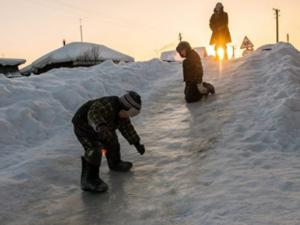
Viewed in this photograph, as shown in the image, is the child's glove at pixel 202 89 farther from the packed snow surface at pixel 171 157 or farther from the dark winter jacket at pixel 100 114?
the dark winter jacket at pixel 100 114

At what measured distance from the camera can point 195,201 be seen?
5.76 m

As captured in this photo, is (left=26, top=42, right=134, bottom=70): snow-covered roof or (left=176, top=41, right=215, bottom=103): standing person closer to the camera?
(left=176, top=41, right=215, bottom=103): standing person

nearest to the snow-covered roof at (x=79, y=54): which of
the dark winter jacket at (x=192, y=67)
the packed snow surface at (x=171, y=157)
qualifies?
the packed snow surface at (x=171, y=157)

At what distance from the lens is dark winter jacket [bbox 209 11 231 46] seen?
1722 centimetres

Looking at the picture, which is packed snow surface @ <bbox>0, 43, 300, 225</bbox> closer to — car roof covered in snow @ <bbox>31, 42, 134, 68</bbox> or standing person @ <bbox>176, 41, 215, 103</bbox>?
standing person @ <bbox>176, 41, 215, 103</bbox>


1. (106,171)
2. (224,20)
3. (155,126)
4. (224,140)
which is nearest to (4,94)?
(155,126)

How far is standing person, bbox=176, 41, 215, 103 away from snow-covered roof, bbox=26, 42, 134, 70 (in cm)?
2910

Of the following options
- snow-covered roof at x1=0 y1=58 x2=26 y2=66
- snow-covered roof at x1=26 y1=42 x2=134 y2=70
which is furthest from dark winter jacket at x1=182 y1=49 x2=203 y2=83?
snow-covered roof at x1=26 y1=42 x2=134 y2=70

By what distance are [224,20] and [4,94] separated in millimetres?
8650

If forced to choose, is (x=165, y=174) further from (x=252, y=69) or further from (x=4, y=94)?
(x=252, y=69)

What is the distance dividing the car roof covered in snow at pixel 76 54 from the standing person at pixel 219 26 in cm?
2422

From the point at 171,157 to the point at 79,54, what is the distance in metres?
34.4

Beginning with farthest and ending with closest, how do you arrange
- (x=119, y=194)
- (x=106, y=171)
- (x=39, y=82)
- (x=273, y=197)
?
1. (x=39, y=82)
2. (x=106, y=171)
3. (x=119, y=194)
4. (x=273, y=197)

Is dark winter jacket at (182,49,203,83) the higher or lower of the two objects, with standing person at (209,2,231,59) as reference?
lower
